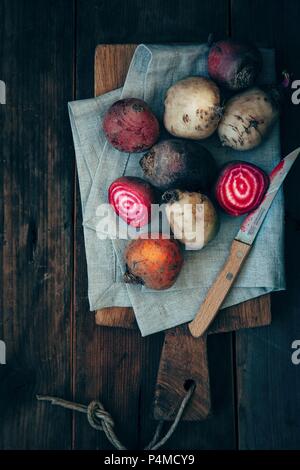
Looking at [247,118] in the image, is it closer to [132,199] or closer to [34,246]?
[132,199]

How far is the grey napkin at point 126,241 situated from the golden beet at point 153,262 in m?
0.05

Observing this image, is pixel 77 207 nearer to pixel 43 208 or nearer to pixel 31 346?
pixel 43 208

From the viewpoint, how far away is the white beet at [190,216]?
2.83ft

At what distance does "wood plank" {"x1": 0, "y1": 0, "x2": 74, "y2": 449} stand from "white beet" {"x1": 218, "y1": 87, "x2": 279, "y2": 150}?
30 centimetres

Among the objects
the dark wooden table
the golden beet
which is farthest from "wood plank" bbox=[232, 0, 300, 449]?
the golden beet

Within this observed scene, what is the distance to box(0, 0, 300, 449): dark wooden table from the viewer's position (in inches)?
38.8

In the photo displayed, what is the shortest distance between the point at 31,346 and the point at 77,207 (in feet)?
0.88

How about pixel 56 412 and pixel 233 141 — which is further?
pixel 56 412

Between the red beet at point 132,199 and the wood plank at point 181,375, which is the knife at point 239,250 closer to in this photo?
the wood plank at point 181,375

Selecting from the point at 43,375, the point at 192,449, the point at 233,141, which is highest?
the point at 233,141

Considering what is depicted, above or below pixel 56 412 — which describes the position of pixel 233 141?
above

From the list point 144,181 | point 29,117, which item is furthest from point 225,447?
point 29,117

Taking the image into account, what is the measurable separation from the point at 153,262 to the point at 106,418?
309 millimetres

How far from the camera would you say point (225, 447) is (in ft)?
3.24
